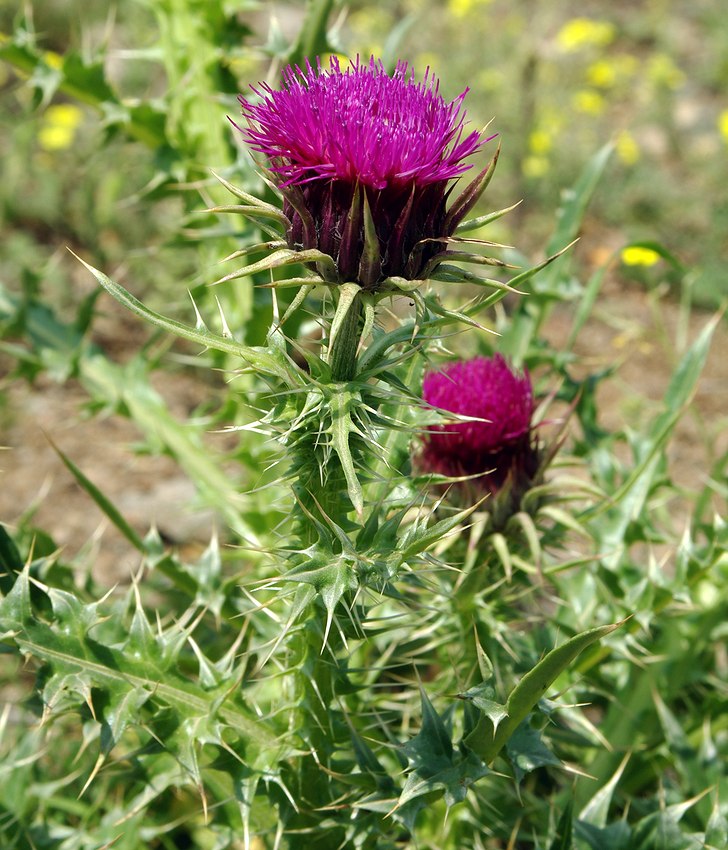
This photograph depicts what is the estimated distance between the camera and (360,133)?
138 cm

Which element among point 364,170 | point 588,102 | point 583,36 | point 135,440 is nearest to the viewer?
point 364,170

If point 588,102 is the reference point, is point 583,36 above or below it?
above

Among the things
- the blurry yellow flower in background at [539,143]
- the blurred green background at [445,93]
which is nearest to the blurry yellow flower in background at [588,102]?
the blurred green background at [445,93]

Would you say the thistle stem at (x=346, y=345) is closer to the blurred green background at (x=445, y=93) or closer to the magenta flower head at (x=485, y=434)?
the magenta flower head at (x=485, y=434)

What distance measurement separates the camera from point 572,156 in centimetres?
636

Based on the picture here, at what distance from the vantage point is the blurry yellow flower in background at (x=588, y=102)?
22.1 feet

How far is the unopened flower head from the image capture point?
2.14 m

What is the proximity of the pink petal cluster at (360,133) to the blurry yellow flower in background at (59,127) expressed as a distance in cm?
495

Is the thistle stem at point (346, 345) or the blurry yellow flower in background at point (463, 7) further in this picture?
the blurry yellow flower in background at point (463, 7)

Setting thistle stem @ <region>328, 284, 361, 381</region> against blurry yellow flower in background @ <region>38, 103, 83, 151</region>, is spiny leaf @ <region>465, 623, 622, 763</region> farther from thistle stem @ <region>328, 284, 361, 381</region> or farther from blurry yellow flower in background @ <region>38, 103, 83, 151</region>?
blurry yellow flower in background @ <region>38, 103, 83, 151</region>

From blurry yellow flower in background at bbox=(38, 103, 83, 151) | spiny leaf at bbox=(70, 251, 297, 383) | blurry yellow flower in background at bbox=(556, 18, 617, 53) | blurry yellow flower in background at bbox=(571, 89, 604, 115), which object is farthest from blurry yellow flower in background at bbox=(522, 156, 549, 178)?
spiny leaf at bbox=(70, 251, 297, 383)

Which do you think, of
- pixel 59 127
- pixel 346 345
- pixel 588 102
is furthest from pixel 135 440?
pixel 588 102

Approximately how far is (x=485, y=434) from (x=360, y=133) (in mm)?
934

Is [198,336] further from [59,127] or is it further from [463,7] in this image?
[463,7]
